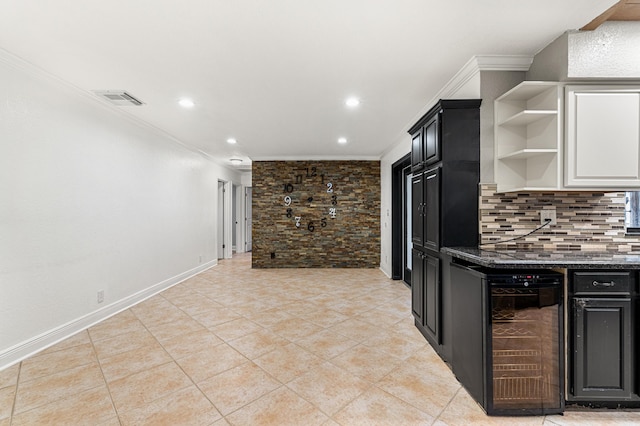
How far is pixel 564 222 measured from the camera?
235 cm

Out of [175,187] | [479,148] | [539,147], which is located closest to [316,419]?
[479,148]

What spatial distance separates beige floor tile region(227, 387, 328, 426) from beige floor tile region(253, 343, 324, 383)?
0.76 feet

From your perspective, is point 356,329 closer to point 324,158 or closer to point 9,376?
point 9,376

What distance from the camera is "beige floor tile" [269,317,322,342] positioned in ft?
9.63

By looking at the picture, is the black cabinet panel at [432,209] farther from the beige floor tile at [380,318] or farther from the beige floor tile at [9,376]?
the beige floor tile at [9,376]

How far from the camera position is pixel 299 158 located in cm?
655

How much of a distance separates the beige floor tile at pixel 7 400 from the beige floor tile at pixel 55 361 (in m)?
0.12

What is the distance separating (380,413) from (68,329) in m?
3.15

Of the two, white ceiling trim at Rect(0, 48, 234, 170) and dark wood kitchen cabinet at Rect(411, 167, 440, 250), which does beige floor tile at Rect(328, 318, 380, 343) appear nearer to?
dark wood kitchen cabinet at Rect(411, 167, 440, 250)

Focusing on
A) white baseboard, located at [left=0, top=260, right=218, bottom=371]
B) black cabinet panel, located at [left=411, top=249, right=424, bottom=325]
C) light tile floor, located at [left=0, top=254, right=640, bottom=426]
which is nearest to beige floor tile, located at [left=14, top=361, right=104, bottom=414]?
light tile floor, located at [left=0, top=254, right=640, bottom=426]

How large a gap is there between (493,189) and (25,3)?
11.6 ft

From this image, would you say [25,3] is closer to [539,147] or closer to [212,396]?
[212,396]

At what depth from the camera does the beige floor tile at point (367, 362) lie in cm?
223

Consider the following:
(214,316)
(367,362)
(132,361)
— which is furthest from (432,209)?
(132,361)
